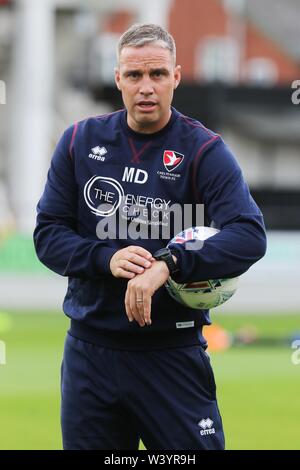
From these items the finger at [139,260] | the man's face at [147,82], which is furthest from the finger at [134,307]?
the man's face at [147,82]

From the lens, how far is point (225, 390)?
12.5 meters

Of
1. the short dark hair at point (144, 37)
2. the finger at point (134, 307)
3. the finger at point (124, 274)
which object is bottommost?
the finger at point (134, 307)

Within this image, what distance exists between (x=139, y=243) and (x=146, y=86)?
69 cm

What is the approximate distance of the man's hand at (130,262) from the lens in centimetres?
507

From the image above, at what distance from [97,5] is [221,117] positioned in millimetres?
6411

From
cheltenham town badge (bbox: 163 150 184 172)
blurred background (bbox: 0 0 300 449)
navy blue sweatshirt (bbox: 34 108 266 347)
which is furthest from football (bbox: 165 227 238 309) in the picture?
blurred background (bbox: 0 0 300 449)

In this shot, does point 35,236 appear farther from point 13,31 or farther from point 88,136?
point 13,31

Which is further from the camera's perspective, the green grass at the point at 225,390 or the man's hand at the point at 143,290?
the green grass at the point at 225,390

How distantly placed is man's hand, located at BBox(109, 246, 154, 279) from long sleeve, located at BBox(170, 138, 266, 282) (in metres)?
0.14

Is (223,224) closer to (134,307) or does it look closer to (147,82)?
(134,307)

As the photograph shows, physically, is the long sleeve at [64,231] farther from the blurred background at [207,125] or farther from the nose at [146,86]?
the blurred background at [207,125]

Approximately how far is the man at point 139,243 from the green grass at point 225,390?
387cm

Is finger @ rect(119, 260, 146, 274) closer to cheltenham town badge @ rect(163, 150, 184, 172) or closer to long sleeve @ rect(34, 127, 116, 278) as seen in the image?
long sleeve @ rect(34, 127, 116, 278)
